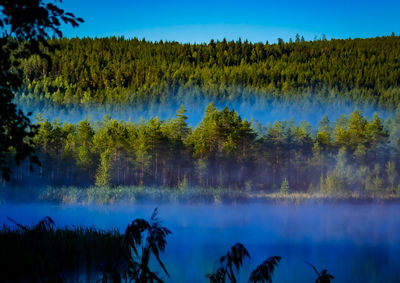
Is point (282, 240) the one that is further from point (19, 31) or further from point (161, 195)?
point (161, 195)

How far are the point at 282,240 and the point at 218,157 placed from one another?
2124cm

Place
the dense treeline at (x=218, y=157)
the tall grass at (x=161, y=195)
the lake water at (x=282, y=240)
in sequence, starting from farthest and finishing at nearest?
1. the dense treeline at (x=218, y=157)
2. the tall grass at (x=161, y=195)
3. the lake water at (x=282, y=240)

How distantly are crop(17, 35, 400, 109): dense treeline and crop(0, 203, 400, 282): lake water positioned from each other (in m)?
33.0

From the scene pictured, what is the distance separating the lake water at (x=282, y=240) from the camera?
37.1 feet

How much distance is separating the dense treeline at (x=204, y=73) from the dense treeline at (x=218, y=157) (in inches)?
770

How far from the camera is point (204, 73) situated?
6131cm

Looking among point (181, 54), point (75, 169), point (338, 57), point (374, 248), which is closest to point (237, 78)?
point (181, 54)

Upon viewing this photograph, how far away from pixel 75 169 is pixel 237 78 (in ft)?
96.6

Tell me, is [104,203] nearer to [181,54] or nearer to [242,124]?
[242,124]

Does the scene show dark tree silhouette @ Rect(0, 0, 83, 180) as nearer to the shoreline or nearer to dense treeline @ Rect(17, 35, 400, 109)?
the shoreline

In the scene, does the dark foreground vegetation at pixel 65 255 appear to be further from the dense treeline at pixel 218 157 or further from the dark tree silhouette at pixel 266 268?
the dense treeline at pixel 218 157

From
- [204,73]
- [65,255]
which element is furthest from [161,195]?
[204,73]

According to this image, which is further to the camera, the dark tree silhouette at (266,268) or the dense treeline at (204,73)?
the dense treeline at (204,73)

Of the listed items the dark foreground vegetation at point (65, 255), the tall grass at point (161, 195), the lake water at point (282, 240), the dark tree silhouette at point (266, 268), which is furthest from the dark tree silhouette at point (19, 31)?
the tall grass at point (161, 195)
